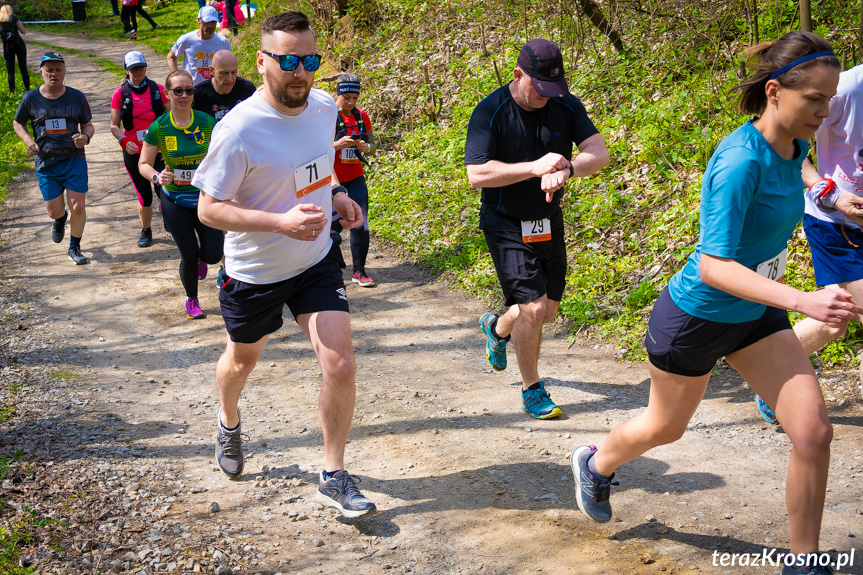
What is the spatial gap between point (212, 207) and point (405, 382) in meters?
2.64

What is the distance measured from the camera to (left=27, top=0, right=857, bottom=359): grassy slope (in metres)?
6.97

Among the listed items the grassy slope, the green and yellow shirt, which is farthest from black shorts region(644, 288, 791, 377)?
the green and yellow shirt

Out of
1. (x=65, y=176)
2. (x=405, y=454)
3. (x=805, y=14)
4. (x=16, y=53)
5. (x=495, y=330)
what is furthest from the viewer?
(x=16, y=53)

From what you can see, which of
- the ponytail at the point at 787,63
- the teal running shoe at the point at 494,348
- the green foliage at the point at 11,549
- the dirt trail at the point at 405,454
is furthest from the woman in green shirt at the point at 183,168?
the ponytail at the point at 787,63

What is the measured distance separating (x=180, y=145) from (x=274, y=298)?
3954 mm

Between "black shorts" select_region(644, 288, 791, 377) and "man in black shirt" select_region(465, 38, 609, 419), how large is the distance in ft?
5.07

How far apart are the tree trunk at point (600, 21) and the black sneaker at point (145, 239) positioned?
20.3 ft

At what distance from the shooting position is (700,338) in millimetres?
3049

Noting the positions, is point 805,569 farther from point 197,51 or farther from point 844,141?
point 197,51

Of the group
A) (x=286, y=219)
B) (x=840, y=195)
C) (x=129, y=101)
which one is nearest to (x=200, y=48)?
(x=129, y=101)

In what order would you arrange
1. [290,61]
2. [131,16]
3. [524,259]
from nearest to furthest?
1. [290,61]
2. [524,259]
3. [131,16]

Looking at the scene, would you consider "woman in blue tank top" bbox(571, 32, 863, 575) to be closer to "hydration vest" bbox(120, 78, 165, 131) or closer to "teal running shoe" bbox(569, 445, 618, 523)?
"teal running shoe" bbox(569, 445, 618, 523)

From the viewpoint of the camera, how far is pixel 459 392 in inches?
221

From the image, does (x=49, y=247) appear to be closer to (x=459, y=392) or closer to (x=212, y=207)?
(x=459, y=392)
